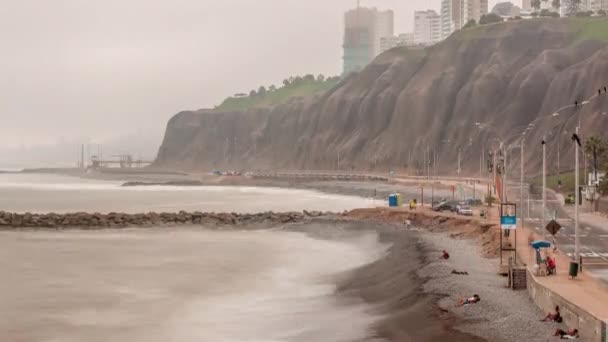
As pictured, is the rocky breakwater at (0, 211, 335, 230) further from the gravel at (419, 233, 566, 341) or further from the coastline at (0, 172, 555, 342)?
the gravel at (419, 233, 566, 341)

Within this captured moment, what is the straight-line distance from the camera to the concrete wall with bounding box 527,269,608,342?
25562mm

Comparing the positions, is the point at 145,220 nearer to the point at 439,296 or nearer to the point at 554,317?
the point at 439,296

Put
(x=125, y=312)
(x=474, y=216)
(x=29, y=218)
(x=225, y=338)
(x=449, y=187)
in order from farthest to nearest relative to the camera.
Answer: (x=449, y=187)
(x=29, y=218)
(x=474, y=216)
(x=125, y=312)
(x=225, y=338)

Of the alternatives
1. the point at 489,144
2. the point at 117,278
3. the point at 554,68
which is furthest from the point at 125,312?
the point at 554,68

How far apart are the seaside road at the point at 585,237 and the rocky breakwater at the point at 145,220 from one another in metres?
24.8

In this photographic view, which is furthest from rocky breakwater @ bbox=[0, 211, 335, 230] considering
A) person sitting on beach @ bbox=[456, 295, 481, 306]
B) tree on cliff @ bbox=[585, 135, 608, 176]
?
person sitting on beach @ bbox=[456, 295, 481, 306]

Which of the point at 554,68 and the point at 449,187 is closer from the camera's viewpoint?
the point at 449,187

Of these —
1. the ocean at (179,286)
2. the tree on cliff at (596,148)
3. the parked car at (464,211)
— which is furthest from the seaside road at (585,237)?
the tree on cliff at (596,148)

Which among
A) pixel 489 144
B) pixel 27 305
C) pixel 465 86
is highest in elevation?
pixel 465 86

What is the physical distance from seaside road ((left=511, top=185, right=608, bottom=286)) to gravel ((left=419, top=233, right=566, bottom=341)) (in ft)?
14.5

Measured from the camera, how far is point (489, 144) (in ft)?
570

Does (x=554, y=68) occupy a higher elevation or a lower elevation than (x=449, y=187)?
higher

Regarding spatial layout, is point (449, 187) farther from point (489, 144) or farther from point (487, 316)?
point (487, 316)

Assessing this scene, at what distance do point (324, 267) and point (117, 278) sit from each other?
13052mm
